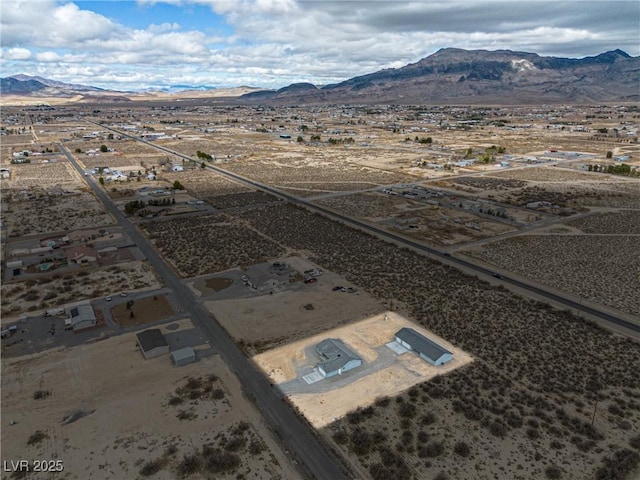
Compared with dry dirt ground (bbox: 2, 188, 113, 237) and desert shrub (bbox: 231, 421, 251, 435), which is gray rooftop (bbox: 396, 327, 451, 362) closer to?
desert shrub (bbox: 231, 421, 251, 435)

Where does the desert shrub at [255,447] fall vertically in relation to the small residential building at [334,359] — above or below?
below

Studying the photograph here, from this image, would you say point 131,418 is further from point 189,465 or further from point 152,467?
point 189,465

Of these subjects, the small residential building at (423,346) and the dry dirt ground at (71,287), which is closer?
the small residential building at (423,346)

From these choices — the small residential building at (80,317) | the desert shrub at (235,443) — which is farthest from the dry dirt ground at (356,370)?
the small residential building at (80,317)

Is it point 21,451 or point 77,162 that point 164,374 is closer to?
point 21,451

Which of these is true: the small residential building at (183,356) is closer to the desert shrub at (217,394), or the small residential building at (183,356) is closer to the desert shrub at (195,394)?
the desert shrub at (195,394)

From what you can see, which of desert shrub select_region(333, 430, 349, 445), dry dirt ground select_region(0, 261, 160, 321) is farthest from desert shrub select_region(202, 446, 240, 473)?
dry dirt ground select_region(0, 261, 160, 321)

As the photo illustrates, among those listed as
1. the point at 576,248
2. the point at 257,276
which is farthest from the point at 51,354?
the point at 576,248

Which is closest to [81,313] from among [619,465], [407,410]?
[407,410]
